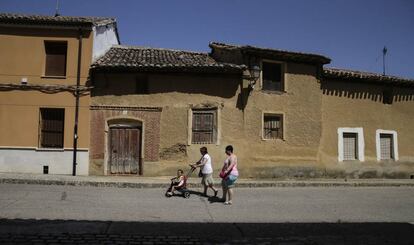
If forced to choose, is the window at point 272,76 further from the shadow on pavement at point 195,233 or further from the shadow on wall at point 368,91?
the shadow on pavement at point 195,233

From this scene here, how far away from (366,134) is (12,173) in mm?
15470

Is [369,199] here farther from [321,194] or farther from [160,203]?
[160,203]

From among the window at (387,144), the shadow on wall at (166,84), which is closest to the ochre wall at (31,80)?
the shadow on wall at (166,84)

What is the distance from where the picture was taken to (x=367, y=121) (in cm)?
1914

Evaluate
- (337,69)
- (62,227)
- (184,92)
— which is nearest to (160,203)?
(62,227)

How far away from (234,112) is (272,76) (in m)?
2.48

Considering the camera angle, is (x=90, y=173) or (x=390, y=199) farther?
(x=90, y=173)

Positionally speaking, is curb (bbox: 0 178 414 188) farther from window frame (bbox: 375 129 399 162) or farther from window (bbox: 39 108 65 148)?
window (bbox: 39 108 65 148)

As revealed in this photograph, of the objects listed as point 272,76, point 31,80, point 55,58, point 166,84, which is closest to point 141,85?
point 166,84

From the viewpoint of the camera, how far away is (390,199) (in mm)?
12562

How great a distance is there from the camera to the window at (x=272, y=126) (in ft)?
56.6

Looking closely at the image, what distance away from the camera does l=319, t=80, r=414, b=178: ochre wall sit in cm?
1822

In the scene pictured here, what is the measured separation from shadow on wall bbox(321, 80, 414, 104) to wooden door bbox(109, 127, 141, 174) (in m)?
8.67

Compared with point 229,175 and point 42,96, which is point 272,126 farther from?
point 42,96
